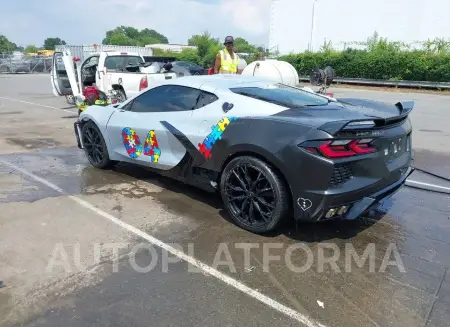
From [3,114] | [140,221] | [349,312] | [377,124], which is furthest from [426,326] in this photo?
[3,114]

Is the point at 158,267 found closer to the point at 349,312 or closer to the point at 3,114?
the point at 349,312

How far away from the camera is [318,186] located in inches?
134

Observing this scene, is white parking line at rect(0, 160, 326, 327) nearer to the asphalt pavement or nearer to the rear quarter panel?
the asphalt pavement

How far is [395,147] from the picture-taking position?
12.6 feet

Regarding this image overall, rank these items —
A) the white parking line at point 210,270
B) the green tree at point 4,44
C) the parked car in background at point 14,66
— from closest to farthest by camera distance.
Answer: the white parking line at point 210,270, the parked car in background at point 14,66, the green tree at point 4,44

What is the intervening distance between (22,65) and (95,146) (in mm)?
41756

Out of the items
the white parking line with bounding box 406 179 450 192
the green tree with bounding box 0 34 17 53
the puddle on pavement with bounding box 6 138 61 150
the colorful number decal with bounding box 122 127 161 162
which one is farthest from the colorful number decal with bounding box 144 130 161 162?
the green tree with bounding box 0 34 17 53

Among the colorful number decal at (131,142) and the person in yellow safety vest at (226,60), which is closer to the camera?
the colorful number decal at (131,142)

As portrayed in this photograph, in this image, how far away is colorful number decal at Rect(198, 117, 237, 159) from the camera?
4067mm

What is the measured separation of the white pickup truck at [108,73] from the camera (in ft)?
36.9

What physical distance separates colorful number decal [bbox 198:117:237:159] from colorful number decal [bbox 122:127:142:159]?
1.15 metres

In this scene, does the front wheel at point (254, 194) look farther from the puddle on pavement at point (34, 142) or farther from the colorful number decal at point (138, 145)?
the puddle on pavement at point (34, 142)

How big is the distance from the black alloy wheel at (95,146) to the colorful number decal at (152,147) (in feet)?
3.53

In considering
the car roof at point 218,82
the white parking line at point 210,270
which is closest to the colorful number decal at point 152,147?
the car roof at point 218,82
